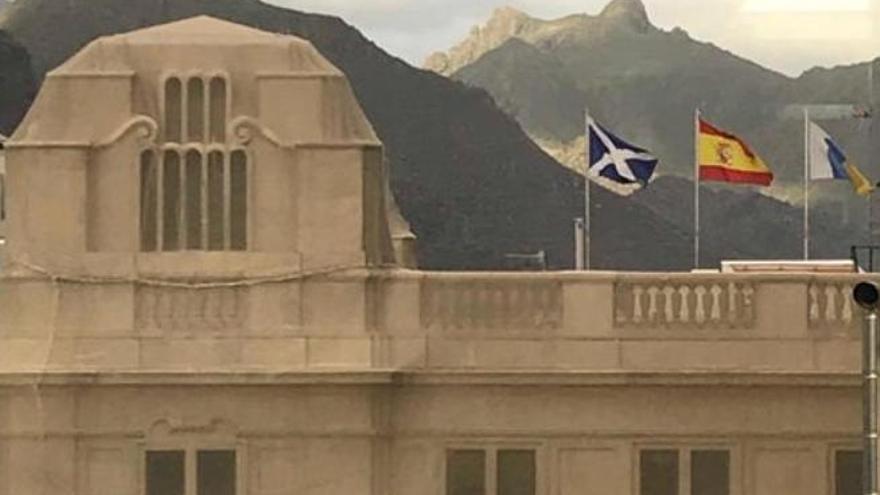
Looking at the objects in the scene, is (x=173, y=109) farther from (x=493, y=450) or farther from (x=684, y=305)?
(x=684, y=305)

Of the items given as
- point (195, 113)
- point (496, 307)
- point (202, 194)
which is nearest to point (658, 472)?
point (496, 307)

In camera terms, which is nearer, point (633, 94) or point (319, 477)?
point (319, 477)

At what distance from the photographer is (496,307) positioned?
177 ft

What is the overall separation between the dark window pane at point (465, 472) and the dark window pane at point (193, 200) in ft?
17.0

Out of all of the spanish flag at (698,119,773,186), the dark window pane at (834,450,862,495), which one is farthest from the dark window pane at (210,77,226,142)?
the spanish flag at (698,119,773,186)

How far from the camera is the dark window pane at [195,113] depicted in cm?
→ 5362

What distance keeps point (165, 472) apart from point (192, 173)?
4654 millimetres

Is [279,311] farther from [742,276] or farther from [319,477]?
[742,276]

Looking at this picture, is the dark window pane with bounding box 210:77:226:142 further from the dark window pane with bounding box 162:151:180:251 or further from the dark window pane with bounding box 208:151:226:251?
the dark window pane with bounding box 162:151:180:251

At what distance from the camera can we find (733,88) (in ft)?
513

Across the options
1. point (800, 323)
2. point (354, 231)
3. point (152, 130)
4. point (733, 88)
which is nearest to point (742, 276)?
point (800, 323)

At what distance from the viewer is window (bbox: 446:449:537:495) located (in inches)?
2115

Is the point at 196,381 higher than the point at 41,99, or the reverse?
the point at 41,99

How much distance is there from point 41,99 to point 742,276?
11.3 m
